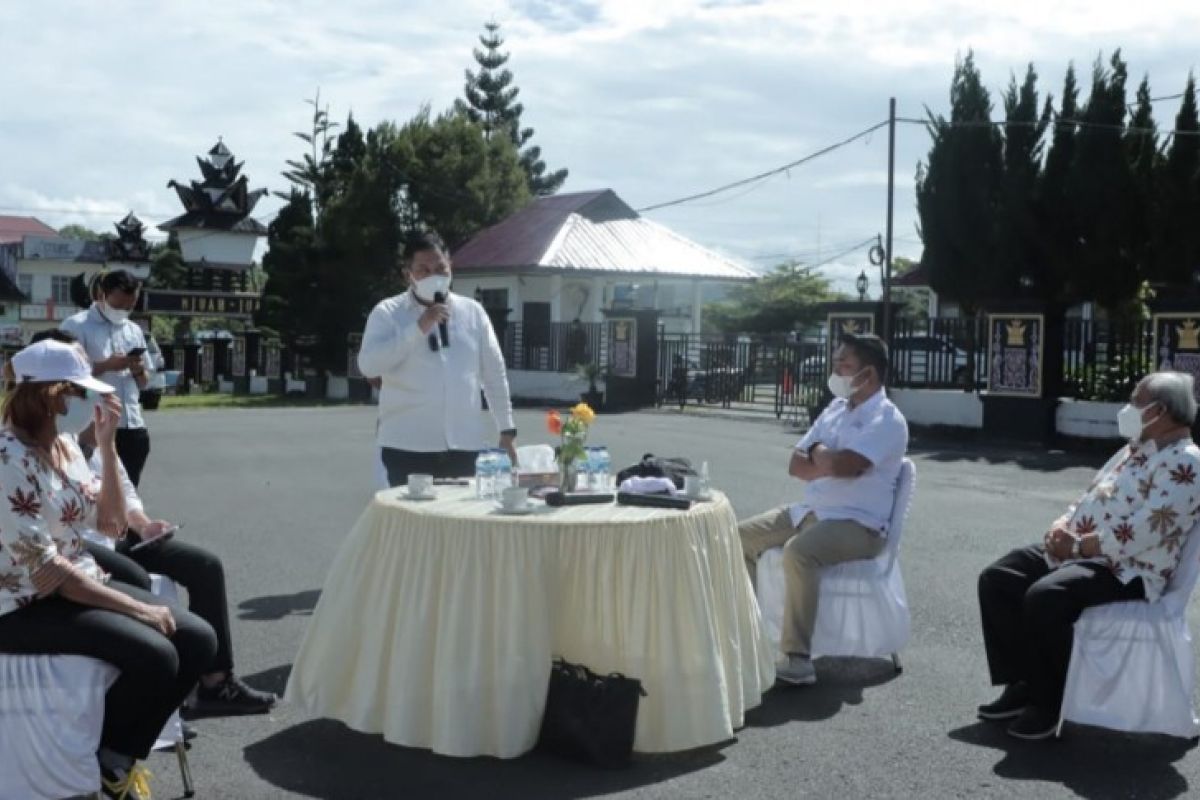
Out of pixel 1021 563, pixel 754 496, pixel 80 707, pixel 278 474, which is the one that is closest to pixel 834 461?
pixel 1021 563

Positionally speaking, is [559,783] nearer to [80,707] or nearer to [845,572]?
[80,707]

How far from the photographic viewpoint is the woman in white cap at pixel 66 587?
13.5 ft

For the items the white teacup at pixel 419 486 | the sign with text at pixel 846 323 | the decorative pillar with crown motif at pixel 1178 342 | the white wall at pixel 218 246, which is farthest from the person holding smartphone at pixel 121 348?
the white wall at pixel 218 246

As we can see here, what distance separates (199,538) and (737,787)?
22.5 ft

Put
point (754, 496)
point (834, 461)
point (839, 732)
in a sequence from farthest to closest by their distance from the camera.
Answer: point (754, 496), point (834, 461), point (839, 732)

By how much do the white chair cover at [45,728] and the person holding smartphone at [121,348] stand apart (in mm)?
3581

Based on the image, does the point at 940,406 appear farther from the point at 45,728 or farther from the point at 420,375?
the point at 45,728

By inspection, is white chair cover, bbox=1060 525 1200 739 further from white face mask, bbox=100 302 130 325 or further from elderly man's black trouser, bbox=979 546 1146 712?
white face mask, bbox=100 302 130 325

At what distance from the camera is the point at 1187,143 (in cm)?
2388

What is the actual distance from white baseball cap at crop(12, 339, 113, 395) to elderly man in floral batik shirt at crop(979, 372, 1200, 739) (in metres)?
3.84

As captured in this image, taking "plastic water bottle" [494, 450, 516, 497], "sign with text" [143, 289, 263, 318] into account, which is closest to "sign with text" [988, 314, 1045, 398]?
"plastic water bottle" [494, 450, 516, 497]

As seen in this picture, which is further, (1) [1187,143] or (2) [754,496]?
(1) [1187,143]

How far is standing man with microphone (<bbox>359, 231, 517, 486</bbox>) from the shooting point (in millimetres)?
6555

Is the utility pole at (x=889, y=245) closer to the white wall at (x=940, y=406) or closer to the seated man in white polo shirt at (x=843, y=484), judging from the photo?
the white wall at (x=940, y=406)
